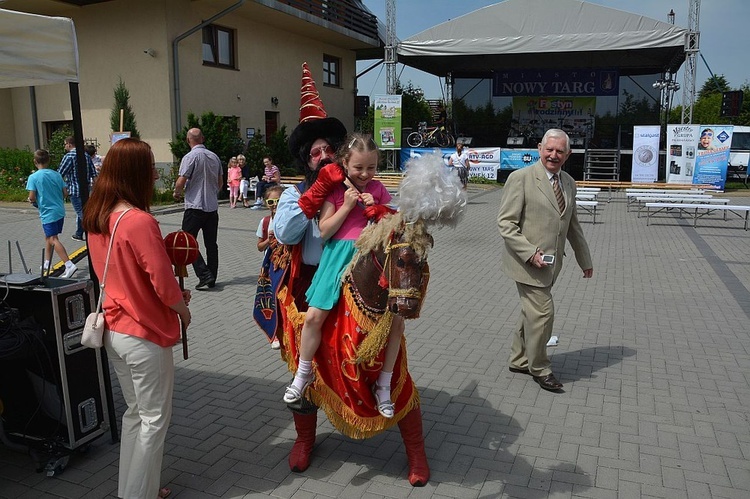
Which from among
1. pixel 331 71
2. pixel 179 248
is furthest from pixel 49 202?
pixel 331 71

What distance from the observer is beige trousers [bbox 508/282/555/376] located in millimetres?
4508

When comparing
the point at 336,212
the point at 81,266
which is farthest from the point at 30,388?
the point at 81,266

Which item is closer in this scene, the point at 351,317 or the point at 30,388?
the point at 351,317

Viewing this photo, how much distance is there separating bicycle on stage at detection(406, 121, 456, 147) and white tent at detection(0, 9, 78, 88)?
23.0m

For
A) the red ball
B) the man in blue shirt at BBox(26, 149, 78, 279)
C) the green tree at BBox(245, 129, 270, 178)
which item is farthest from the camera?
the green tree at BBox(245, 129, 270, 178)

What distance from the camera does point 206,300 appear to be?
7.21m

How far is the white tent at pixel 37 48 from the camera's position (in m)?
3.08

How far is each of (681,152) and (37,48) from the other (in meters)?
21.1

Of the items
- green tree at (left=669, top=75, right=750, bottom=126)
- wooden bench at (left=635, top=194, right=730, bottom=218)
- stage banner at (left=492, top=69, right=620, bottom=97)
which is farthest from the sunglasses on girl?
green tree at (left=669, top=75, right=750, bottom=126)

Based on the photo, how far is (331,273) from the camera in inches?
120

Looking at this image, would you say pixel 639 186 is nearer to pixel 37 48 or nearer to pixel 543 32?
pixel 543 32

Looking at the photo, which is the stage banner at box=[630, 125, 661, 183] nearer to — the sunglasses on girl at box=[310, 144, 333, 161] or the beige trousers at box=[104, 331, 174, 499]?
the sunglasses on girl at box=[310, 144, 333, 161]

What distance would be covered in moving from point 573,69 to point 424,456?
29.7m

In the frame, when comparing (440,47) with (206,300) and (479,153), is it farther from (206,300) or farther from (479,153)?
(206,300)
